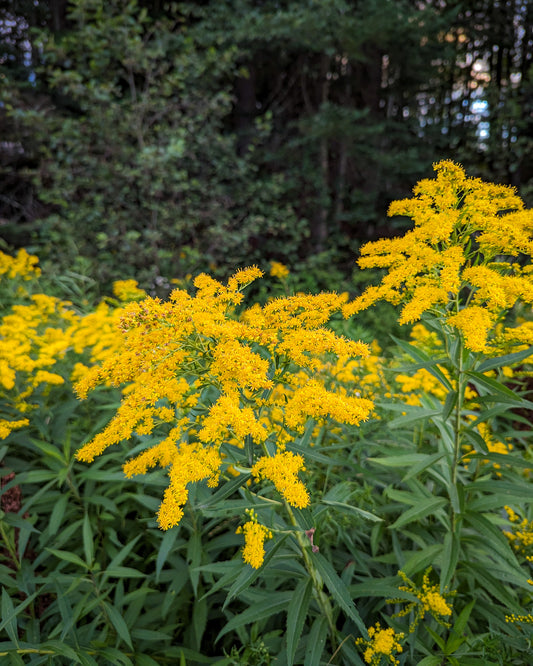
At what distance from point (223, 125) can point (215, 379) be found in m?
7.06

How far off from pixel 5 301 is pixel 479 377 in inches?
179

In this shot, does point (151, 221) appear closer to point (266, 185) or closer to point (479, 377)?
point (266, 185)

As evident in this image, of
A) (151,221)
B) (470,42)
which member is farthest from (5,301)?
(470,42)

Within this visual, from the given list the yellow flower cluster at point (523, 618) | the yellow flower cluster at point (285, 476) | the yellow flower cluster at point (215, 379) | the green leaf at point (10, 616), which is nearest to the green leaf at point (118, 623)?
the green leaf at point (10, 616)

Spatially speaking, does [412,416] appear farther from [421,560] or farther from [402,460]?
[421,560]

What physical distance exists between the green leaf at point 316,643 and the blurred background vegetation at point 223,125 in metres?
4.00

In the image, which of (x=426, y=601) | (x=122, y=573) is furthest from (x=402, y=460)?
(x=122, y=573)

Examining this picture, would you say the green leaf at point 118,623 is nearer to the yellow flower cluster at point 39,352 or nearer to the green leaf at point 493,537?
the yellow flower cluster at point 39,352

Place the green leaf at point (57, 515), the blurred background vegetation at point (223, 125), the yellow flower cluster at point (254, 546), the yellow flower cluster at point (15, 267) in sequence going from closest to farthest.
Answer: the yellow flower cluster at point (254, 546) → the green leaf at point (57, 515) → the yellow flower cluster at point (15, 267) → the blurred background vegetation at point (223, 125)

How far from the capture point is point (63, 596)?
1.66 m

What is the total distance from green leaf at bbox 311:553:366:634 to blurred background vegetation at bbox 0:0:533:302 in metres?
4.01

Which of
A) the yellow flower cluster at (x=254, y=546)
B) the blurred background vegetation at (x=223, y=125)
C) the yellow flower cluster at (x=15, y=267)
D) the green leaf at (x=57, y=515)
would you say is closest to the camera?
the yellow flower cluster at (x=254, y=546)

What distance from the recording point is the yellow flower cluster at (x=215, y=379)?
4.12 feet

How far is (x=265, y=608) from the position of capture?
1595 millimetres
